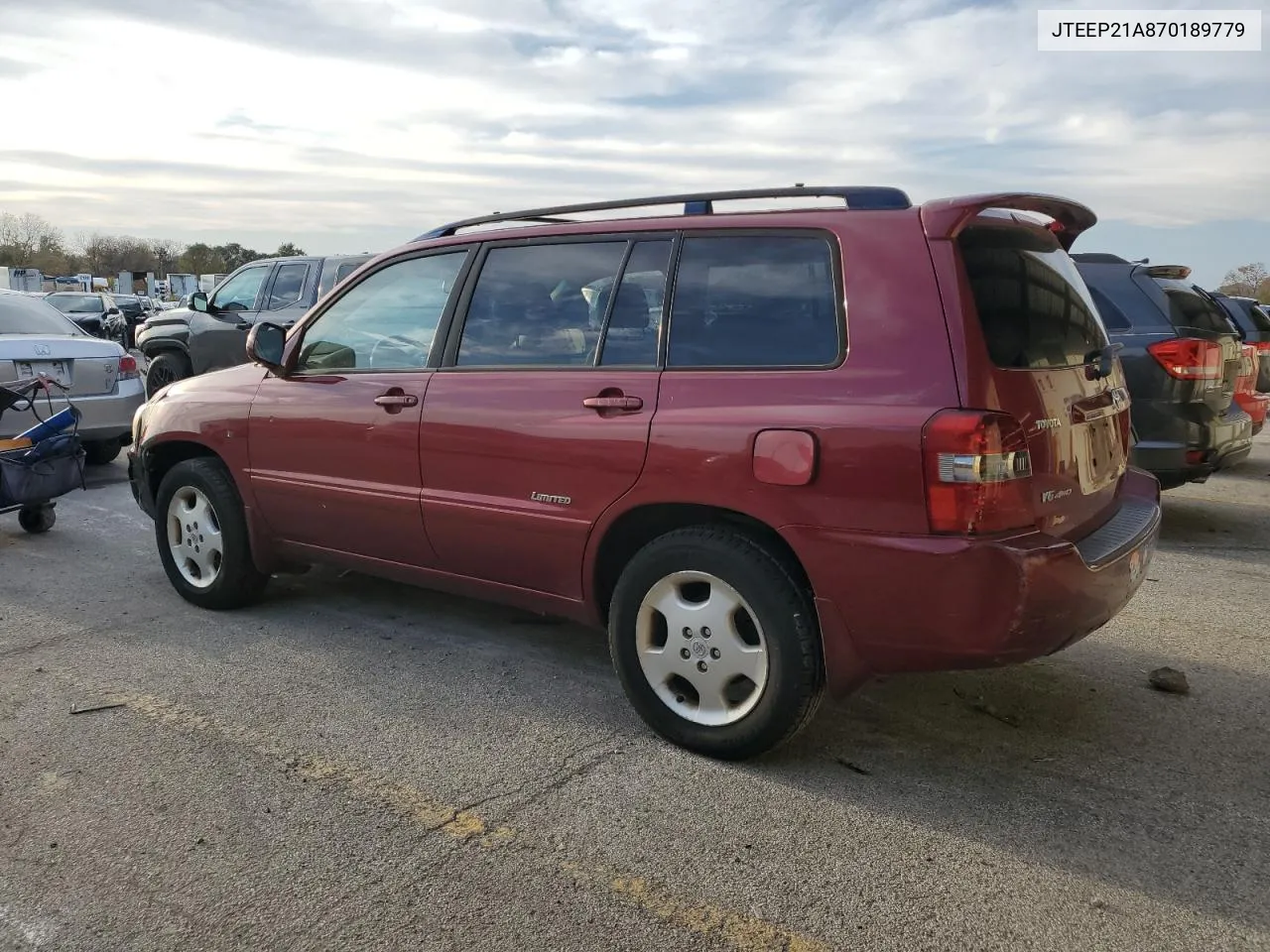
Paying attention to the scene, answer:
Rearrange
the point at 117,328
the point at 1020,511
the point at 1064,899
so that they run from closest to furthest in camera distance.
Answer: the point at 1064,899 < the point at 1020,511 < the point at 117,328

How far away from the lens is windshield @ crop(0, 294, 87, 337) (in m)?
8.32

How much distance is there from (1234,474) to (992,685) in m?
6.81

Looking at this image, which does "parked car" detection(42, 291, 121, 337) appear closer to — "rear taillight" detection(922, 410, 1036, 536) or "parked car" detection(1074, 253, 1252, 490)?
"parked car" detection(1074, 253, 1252, 490)

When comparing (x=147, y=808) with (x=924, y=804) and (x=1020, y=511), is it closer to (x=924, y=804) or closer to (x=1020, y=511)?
(x=924, y=804)

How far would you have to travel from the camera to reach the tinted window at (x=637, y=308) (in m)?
3.59

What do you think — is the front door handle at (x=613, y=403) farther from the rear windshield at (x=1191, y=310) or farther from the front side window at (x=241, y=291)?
the front side window at (x=241, y=291)

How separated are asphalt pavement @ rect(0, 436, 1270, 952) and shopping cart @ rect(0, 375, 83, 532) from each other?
5.97ft

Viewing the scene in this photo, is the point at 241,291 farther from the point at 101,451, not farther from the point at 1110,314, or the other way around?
the point at 1110,314

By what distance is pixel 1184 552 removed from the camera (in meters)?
6.34

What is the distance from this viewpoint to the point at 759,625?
323 centimetres

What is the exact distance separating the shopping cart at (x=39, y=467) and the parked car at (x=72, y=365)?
133 cm

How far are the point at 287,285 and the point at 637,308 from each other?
30.3ft

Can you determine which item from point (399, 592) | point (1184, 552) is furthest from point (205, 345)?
point (1184, 552)

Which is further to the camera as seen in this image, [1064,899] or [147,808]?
[147,808]
